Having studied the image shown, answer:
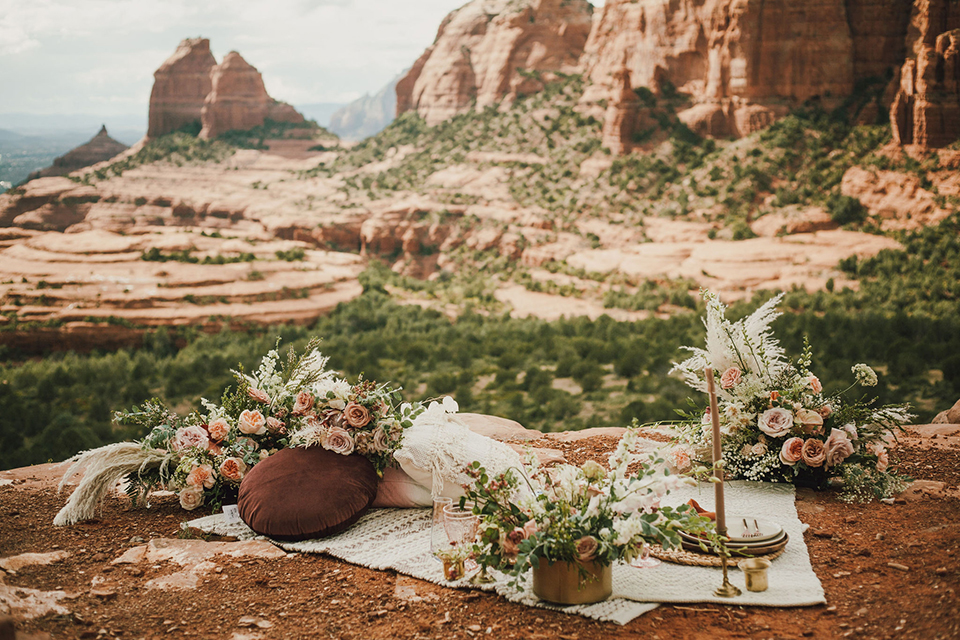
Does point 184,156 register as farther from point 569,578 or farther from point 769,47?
point 569,578

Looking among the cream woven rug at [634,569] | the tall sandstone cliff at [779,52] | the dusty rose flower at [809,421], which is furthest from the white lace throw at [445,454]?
the tall sandstone cliff at [779,52]

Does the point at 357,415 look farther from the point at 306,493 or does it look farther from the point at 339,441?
the point at 306,493

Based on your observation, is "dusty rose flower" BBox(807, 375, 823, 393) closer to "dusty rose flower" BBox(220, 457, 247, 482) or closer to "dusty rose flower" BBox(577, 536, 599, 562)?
"dusty rose flower" BBox(577, 536, 599, 562)

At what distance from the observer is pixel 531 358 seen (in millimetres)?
22828

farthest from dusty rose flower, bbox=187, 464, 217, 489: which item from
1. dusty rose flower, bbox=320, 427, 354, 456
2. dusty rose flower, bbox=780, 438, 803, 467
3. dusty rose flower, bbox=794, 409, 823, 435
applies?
dusty rose flower, bbox=794, 409, 823, 435

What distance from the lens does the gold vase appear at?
4098 millimetres

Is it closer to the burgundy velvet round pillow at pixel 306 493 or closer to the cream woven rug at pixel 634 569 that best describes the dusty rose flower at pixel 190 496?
the cream woven rug at pixel 634 569

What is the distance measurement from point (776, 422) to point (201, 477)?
4517 millimetres

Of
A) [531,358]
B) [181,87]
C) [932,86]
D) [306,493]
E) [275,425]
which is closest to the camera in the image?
[306,493]

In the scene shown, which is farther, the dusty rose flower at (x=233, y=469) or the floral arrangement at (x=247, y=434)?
the dusty rose flower at (x=233, y=469)

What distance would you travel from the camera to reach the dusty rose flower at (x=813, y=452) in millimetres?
5926

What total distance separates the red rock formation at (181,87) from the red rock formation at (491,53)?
24682 millimetres

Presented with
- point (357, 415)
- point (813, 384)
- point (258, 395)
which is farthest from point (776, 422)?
point (258, 395)


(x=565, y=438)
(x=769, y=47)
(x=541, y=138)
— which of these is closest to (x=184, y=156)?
(x=541, y=138)
